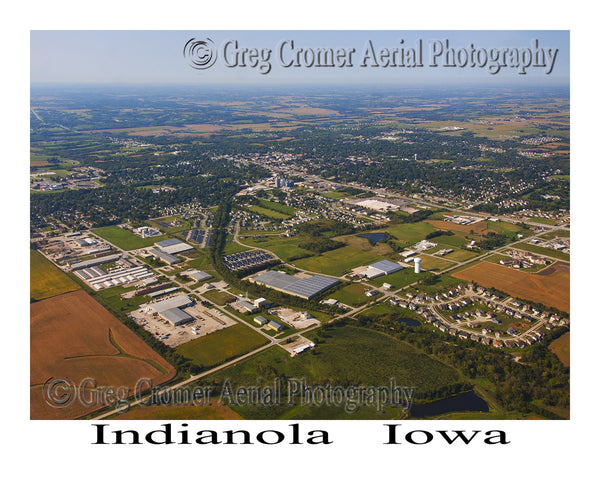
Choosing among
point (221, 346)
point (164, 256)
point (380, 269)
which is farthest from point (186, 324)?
point (380, 269)

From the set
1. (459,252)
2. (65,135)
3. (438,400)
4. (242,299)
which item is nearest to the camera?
(438,400)

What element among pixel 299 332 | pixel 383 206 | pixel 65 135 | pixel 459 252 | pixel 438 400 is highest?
pixel 65 135

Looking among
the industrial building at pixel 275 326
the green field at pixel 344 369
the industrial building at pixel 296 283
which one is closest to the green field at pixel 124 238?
the industrial building at pixel 296 283

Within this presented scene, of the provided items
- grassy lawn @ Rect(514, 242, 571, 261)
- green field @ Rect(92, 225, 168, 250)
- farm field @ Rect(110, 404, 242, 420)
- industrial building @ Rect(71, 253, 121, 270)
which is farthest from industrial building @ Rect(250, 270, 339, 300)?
grassy lawn @ Rect(514, 242, 571, 261)

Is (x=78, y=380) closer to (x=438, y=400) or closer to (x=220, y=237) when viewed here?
(x=438, y=400)

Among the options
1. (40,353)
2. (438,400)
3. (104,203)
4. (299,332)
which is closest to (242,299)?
(299,332)

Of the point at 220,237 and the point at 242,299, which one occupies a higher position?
the point at 220,237

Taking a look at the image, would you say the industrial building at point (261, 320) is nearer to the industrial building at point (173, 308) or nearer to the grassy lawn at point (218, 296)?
the grassy lawn at point (218, 296)

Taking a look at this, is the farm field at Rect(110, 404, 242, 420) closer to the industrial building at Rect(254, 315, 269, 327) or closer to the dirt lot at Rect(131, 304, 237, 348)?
the dirt lot at Rect(131, 304, 237, 348)
